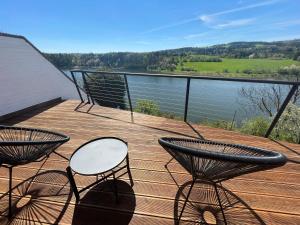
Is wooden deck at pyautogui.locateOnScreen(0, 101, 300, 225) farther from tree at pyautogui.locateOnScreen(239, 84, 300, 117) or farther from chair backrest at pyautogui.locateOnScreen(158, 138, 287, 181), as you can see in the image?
tree at pyautogui.locateOnScreen(239, 84, 300, 117)

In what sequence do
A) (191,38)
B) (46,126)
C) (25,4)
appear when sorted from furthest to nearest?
(191,38) → (25,4) → (46,126)

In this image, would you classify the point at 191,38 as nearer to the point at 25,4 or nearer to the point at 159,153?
the point at 25,4

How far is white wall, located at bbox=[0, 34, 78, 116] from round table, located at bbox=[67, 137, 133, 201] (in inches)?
128

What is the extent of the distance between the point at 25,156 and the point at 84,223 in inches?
27.9

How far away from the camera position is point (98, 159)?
1.78 metres

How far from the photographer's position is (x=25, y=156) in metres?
1.70

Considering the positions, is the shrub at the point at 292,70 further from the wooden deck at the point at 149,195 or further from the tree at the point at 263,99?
the wooden deck at the point at 149,195

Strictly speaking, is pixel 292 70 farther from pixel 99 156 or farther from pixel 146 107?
pixel 99 156

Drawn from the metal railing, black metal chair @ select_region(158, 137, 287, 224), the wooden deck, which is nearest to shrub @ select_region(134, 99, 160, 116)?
the metal railing

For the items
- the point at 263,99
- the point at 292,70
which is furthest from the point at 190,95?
the point at 263,99

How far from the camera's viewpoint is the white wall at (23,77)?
449 centimetres

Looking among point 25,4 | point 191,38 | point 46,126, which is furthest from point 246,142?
point 191,38

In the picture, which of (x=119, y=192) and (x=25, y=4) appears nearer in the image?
(x=119, y=192)

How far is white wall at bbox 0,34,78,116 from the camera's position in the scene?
449 centimetres
